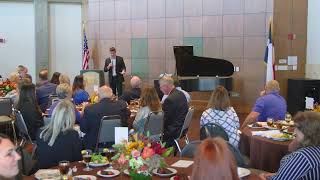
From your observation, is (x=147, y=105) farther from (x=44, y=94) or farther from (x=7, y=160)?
(x=7, y=160)

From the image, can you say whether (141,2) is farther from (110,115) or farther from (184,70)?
(110,115)

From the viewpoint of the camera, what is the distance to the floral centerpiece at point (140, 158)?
112 inches

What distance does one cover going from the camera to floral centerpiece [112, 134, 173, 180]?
2.85 meters

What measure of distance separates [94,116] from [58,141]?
1341 mm

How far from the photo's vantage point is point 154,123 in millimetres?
5992

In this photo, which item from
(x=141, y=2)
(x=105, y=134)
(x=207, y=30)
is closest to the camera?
(x=105, y=134)

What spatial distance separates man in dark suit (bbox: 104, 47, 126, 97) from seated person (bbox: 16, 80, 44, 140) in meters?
6.49

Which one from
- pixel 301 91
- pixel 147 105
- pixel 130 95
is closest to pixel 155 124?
pixel 147 105

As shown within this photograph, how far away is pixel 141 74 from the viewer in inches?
562

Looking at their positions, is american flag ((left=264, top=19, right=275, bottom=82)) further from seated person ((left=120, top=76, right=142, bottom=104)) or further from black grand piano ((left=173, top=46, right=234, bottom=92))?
seated person ((left=120, top=76, right=142, bottom=104))

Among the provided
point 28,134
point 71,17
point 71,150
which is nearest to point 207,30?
point 71,17

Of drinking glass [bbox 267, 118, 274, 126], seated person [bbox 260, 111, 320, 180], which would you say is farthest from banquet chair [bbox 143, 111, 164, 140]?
seated person [bbox 260, 111, 320, 180]

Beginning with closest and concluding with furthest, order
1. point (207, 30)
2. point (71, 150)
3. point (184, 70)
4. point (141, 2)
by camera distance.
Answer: point (71, 150)
point (184, 70)
point (207, 30)
point (141, 2)

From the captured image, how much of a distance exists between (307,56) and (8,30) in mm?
9430
